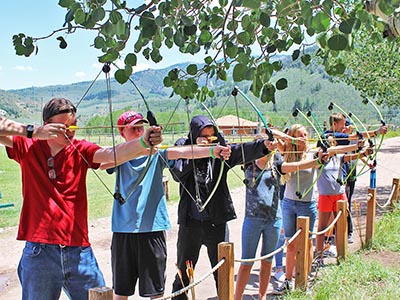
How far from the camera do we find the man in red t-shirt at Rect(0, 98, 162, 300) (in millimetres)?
2199

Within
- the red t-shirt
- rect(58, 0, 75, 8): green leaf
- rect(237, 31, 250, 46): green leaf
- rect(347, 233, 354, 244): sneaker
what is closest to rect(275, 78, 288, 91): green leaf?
rect(237, 31, 250, 46): green leaf

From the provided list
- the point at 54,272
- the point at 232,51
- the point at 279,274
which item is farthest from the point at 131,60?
the point at 279,274

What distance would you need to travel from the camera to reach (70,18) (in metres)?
1.78

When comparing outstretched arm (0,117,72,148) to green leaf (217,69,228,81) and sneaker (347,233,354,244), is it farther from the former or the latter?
sneaker (347,233,354,244)

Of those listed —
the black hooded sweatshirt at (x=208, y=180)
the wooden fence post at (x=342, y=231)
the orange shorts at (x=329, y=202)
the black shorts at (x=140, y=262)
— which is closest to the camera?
the black shorts at (x=140, y=262)

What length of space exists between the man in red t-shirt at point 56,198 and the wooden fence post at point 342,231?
9.02 feet

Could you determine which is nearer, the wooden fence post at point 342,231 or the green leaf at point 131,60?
the green leaf at point 131,60

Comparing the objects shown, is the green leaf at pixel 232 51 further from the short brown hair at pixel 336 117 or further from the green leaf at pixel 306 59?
the short brown hair at pixel 336 117

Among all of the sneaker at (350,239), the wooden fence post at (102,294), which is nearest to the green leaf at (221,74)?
the wooden fence post at (102,294)

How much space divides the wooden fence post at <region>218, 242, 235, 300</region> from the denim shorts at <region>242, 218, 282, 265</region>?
2.46 feet

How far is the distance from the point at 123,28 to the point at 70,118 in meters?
0.76

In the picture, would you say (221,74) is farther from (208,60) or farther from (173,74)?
(173,74)

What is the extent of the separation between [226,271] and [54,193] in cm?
103

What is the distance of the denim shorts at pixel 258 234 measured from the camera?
3.44 m
